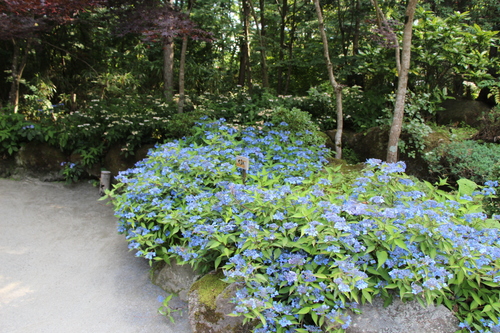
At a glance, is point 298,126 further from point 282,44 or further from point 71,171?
point 282,44

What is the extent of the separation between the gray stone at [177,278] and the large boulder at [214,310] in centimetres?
37

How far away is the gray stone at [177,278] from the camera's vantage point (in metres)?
2.83

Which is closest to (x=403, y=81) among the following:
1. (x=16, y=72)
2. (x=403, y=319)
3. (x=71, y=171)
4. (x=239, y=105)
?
(x=239, y=105)

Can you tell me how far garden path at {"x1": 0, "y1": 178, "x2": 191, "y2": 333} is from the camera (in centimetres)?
256

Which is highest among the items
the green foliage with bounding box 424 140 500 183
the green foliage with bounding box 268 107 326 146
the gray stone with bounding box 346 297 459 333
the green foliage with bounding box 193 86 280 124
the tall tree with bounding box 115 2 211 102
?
the tall tree with bounding box 115 2 211 102

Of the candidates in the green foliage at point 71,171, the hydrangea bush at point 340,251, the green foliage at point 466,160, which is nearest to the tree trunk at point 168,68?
the green foliage at point 71,171

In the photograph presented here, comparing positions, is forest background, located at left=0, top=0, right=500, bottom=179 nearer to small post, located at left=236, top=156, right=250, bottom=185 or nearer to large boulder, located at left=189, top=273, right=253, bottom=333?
small post, located at left=236, top=156, right=250, bottom=185

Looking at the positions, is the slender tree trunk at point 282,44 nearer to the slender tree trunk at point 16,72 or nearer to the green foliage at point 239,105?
the green foliage at point 239,105

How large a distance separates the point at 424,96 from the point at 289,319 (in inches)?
180

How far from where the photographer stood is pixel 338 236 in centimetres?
208

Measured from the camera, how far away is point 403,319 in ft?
6.52

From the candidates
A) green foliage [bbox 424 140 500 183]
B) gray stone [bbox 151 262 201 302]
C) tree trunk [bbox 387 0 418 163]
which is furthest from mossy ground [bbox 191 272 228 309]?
green foliage [bbox 424 140 500 183]

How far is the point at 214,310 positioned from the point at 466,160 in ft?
11.6

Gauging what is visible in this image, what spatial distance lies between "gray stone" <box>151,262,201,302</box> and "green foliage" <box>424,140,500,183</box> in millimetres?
3142
